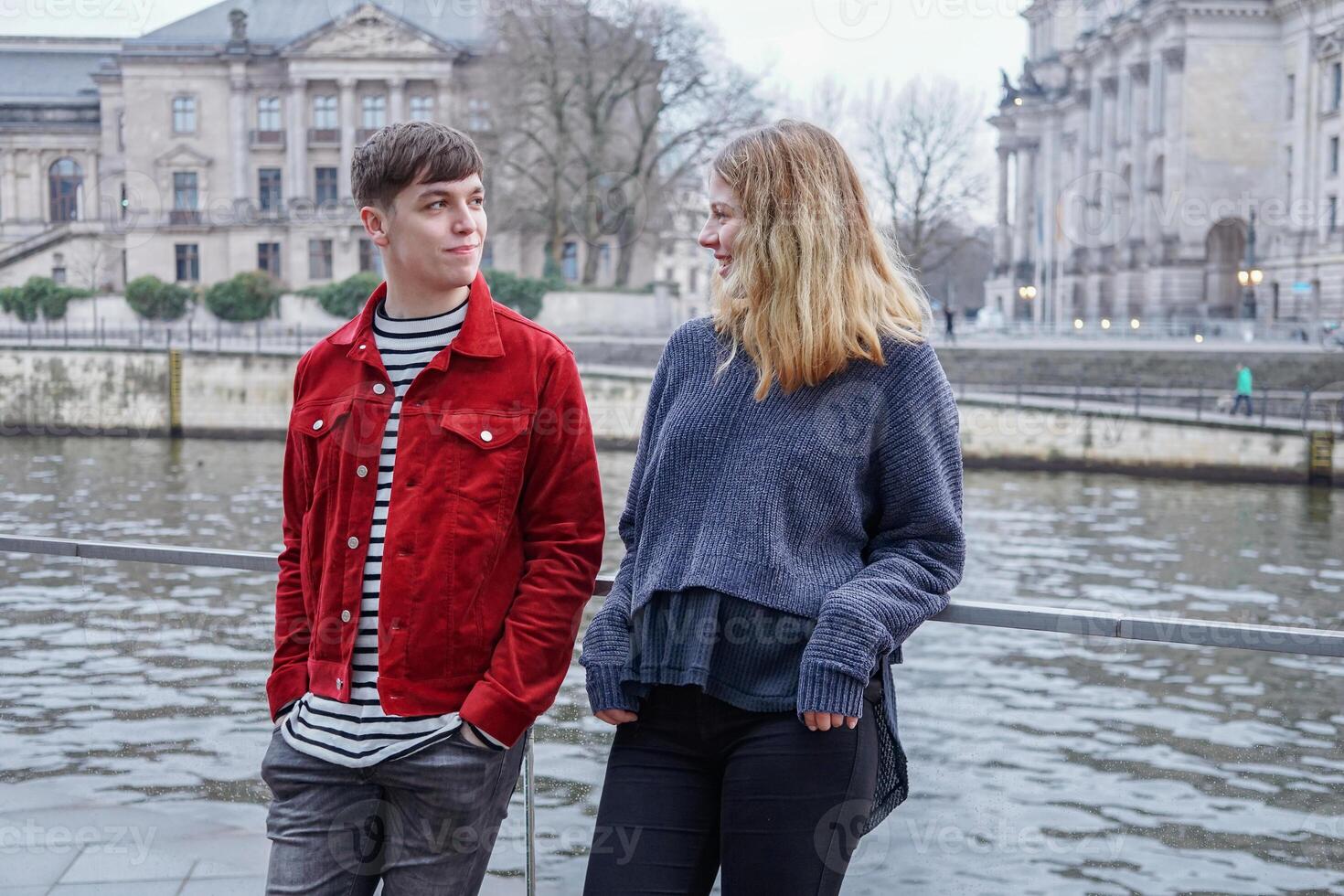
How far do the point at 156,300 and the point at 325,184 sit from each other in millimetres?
15906

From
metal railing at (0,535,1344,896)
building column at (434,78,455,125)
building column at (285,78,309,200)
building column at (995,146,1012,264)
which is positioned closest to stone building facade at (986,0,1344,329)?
building column at (995,146,1012,264)

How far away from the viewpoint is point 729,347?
2795 millimetres

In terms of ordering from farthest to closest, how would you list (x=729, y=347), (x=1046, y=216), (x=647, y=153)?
(x=1046, y=216), (x=647, y=153), (x=729, y=347)

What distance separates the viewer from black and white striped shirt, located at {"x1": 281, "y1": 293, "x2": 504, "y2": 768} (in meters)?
2.61

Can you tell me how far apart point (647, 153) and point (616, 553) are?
97.5 feet

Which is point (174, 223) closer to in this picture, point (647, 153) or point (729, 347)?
point (647, 153)

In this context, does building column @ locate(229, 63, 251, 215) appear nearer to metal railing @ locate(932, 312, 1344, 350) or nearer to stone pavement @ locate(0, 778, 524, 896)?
metal railing @ locate(932, 312, 1344, 350)

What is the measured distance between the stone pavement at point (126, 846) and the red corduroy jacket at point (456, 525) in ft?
3.25

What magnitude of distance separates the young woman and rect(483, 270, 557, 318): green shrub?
146 ft

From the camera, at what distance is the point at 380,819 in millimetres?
2689

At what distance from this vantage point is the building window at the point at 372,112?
211ft

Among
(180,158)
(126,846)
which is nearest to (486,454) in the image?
(126,846)

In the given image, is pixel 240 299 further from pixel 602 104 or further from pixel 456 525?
pixel 456 525

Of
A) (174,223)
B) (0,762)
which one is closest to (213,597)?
(0,762)
